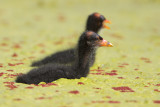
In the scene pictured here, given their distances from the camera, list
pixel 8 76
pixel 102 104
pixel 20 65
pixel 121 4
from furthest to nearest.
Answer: pixel 121 4 → pixel 20 65 → pixel 8 76 → pixel 102 104

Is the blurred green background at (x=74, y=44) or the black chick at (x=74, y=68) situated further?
the black chick at (x=74, y=68)

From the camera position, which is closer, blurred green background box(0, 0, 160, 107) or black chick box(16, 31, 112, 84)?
blurred green background box(0, 0, 160, 107)

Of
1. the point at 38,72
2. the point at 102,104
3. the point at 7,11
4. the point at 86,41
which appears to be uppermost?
the point at 7,11

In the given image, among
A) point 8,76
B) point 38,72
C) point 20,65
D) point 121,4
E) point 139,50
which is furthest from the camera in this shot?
point 121,4

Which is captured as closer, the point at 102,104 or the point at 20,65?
the point at 102,104

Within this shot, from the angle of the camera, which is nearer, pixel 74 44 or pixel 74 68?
pixel 74 68

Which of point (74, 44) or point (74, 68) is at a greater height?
point (74, 44)

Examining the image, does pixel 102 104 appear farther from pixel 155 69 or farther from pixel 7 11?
pixel 7 11

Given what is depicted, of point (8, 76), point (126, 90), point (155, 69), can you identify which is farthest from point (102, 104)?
point (155, 69)
